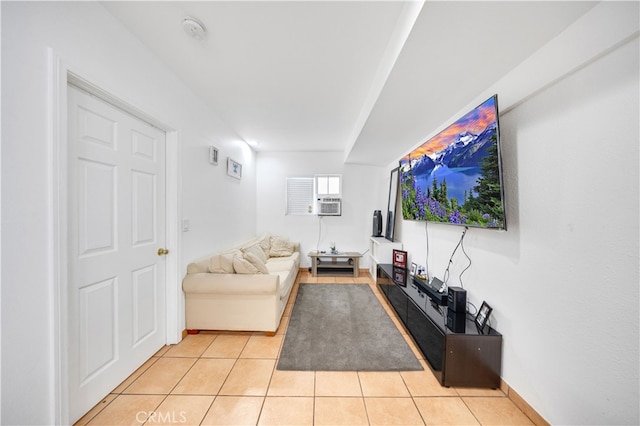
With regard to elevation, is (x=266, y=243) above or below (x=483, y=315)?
above

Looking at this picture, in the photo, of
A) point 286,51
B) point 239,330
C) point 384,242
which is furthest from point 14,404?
point 384,242

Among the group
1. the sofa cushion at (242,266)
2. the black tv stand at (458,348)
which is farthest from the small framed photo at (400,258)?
the sofa cushion at (242,266)

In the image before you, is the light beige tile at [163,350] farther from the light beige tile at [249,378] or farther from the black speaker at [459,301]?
the black speaker at [459,301]

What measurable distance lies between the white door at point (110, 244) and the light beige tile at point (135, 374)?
0.10ft

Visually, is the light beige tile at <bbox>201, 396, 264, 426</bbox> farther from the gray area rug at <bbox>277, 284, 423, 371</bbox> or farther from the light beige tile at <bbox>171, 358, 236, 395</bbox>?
the gray area rug at <bbox>277, 284, 423, 371</bbox>

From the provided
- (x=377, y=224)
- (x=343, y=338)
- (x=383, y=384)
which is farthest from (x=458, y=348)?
(x=377, y=224)

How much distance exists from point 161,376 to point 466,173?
2.82m

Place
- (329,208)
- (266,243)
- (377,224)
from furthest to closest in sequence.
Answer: (329,208) < (377,224) < (266,243)

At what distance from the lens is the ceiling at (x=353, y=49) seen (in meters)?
1.11

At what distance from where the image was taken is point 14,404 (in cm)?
96

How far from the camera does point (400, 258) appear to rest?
3094 mm

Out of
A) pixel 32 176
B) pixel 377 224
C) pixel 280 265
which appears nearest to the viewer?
pixel 32 176

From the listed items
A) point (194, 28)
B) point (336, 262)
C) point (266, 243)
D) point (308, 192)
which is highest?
point (194, 28)

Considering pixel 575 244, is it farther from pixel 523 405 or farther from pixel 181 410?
pixel 181 410
